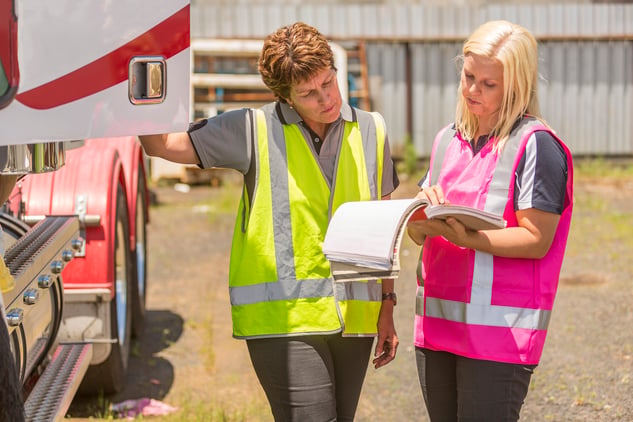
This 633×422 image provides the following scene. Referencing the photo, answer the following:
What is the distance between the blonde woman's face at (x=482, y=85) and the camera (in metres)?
2.91

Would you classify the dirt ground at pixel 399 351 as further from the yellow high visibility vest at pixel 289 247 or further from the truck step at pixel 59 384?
the yellow high visibility vest at pixel 289 247

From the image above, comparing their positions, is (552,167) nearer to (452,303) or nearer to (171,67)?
(452,303)

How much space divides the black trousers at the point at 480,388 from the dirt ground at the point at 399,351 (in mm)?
1736

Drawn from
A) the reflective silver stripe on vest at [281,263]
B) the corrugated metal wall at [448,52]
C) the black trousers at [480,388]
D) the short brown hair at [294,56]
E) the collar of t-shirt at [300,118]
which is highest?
the corrugated metal wall at [448,52]

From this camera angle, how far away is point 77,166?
5.07m

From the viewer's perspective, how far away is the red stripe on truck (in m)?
2.64

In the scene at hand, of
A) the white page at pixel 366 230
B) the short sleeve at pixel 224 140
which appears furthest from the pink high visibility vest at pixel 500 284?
the short sleeve at pixel 224 140

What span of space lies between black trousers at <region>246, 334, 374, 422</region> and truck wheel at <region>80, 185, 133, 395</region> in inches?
75.3

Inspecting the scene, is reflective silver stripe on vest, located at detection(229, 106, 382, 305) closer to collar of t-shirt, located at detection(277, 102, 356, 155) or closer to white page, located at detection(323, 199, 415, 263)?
collar of t-shirt, located at detection(277, 102, 356, 155)

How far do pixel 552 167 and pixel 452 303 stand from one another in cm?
51

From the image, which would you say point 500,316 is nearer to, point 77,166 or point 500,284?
point 500,284

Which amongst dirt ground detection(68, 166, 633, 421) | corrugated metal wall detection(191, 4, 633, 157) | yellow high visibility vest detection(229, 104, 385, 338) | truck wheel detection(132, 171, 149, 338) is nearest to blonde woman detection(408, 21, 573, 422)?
yellow high visibility vest detection(229, 104, 385, 338)

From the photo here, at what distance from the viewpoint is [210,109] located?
45.9ft

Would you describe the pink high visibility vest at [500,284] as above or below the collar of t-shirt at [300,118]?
below
